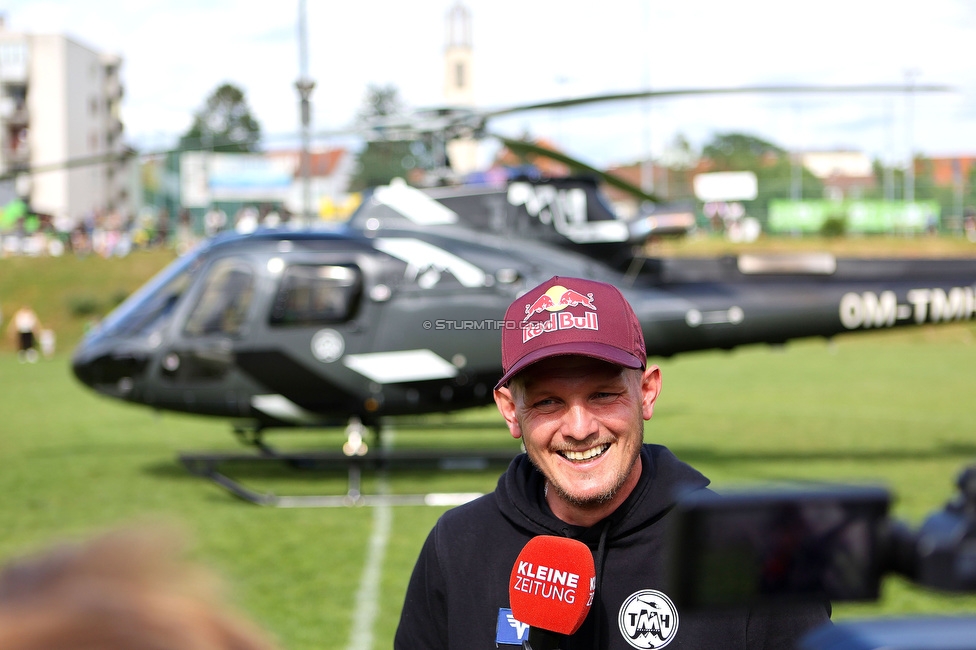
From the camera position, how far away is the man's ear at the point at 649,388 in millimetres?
2408

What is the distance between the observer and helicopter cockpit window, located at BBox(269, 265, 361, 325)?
9445 millimetres

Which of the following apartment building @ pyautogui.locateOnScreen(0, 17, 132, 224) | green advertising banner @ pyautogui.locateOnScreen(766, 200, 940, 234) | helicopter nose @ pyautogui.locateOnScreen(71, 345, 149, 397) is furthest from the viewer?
apartment building @ pyautogui.locateOnScreen(0, 17, 132, 224)

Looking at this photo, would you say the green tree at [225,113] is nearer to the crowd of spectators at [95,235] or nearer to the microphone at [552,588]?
the crowd of spectators at [95,235]

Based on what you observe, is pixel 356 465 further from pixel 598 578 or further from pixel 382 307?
pixel 598 578

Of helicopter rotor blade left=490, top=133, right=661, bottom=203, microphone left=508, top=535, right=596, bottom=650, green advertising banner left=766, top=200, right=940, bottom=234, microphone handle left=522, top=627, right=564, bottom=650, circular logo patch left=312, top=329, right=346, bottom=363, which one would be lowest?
circular logo patch left=312, top=329, right=346, bottom=363

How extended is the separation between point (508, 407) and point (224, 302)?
7559 mm

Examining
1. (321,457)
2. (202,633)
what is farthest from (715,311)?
(202,633)

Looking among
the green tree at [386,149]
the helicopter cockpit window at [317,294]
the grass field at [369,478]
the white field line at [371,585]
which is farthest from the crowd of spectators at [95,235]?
the white field line at [371,585]

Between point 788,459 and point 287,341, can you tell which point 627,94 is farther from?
point 788,459

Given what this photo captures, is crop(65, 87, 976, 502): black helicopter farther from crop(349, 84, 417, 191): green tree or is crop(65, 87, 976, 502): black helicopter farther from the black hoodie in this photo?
the black hoodie

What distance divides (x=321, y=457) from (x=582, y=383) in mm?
7813

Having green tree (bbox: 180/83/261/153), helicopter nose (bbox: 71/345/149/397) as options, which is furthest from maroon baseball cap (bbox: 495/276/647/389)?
green tree (bbox: 180/83/261/153)

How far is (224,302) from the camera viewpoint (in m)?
9.57

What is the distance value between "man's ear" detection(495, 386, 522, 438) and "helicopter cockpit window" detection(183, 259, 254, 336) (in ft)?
24.2
